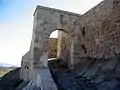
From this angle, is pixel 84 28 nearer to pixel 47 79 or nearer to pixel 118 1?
pixel 118 1

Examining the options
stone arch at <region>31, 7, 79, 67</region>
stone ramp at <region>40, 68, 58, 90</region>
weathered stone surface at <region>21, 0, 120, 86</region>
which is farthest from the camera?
stone arch at <region>31, 7, 79, 67</region>

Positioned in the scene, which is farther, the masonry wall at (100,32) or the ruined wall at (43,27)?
the ruined wall at (43,27)

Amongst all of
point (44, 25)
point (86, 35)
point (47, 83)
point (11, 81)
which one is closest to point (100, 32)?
point (86, 35)

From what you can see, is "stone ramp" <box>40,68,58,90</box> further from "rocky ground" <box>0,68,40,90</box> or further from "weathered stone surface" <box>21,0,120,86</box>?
"rocky ground" <box>0,68,40,90</box>

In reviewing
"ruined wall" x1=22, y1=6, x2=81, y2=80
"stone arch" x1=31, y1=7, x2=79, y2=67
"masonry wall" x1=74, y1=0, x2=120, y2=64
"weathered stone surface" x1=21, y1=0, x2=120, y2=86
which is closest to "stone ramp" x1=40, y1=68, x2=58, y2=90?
"weathered stone surface" x1=21, y1=0, x2=120, y2=86

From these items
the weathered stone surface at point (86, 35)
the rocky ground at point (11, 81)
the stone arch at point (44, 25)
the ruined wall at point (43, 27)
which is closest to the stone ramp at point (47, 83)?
the weathered stone surface at point (86, 35)

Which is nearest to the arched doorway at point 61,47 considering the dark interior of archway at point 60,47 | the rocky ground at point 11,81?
the dark interior of archway at point 60,47

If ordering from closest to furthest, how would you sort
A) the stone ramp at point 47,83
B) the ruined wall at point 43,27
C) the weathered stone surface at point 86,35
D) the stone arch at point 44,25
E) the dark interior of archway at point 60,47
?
the stone ramp at point 47,83, the weathered stone surface at point 86,35, the ruined wall at point 43,27, the stone arch at point 44,25, the dark interior of archway at point 60,47

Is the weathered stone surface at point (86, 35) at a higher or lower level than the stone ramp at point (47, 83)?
higher

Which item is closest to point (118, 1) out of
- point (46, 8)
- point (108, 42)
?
point (108, 42)

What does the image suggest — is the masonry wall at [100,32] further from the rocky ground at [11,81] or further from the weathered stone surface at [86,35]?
the rocky ground at [11,81]

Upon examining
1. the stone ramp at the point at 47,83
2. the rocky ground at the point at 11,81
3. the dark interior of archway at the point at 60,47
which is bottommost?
the rocky ground at the point at 11,81

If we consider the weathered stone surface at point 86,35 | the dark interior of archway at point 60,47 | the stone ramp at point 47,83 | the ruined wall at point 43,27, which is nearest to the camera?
the stone ramp at point 47,83

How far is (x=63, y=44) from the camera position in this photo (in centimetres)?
1177
